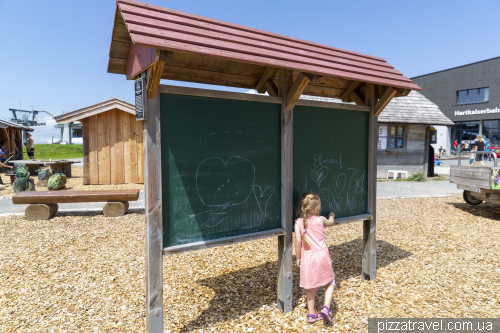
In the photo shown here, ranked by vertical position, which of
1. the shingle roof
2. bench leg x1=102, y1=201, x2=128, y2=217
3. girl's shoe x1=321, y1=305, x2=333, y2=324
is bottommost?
girl's shoe x1=321, y1=305, x2=333, y2=324

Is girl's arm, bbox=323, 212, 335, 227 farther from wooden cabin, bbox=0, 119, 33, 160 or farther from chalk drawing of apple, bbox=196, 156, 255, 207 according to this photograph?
wooden cabin, bbox=0, 119, 33, 160

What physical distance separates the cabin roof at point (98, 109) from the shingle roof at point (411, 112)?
25.2 feet

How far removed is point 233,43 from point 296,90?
0.80 metres

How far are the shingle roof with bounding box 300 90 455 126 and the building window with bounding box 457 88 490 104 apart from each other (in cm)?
1987

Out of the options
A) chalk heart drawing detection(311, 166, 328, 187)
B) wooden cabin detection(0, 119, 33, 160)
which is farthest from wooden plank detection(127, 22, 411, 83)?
wooden cabin detection(0, 119, 33, 160)

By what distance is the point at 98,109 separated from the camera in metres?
11.0

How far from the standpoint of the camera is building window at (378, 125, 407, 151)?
14.7m

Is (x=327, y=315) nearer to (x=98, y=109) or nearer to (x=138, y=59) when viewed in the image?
(x=138, y=59)

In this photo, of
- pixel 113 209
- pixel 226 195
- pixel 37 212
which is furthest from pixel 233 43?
pixel 37 212

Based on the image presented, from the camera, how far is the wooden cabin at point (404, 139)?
14641mm

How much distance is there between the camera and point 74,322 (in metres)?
2.98

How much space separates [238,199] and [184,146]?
29.8 inches

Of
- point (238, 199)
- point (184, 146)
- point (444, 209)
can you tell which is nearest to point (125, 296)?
point (238, 199)

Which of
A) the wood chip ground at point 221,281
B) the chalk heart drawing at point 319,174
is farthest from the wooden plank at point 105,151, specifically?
the chalk heart drawing at point 319,174
